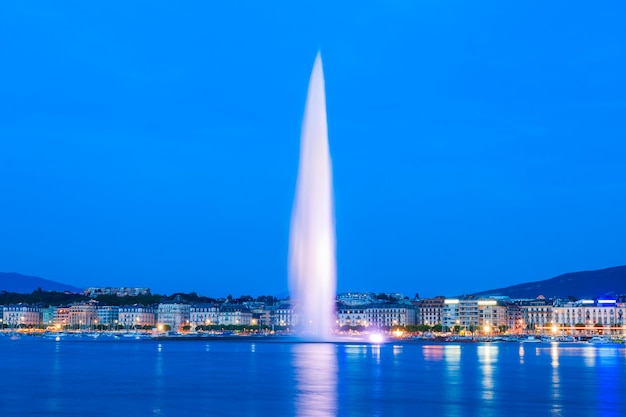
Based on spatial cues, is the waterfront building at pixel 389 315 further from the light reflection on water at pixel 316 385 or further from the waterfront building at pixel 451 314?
the light reflection on water at pixel 316 385

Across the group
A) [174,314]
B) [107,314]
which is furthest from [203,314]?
[107,314]

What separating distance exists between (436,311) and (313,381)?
11415 centimetres

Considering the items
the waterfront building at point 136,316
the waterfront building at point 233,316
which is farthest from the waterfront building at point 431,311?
the waterfront building at point 136,316

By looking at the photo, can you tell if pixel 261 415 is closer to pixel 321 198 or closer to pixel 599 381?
pixel 599 381

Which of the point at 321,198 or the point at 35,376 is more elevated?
the point at 321,198

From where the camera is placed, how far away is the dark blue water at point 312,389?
1124 inches

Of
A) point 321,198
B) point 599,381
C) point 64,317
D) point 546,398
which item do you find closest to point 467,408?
point 546,398

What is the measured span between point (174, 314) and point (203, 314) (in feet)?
18.7

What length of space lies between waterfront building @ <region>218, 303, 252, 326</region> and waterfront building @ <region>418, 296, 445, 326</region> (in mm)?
27103

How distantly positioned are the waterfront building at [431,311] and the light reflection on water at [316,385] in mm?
94350

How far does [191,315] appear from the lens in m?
159

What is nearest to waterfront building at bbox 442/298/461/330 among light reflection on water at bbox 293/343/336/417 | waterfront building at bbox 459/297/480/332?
waterfront building at bbox 459/297/480/332

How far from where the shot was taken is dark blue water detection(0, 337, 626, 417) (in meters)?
28.5

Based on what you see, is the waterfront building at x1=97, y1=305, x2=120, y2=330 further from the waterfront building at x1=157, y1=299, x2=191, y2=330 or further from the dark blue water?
the dark blue water
